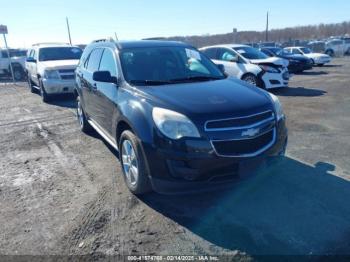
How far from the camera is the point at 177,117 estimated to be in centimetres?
342

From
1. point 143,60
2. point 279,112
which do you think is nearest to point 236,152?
point 279,112

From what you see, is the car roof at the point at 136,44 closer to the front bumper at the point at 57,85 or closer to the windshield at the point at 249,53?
the front bumper at the point at 57,85

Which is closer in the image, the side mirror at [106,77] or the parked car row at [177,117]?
the parked car row at [177,117]

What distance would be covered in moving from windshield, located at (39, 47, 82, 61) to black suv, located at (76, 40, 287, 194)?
795cm

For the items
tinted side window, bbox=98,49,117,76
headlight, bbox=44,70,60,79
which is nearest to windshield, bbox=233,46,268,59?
headlight, bbox=44,70,60,79

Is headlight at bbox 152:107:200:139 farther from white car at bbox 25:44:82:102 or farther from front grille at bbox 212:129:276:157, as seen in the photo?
white car at bbox 25:44:82:102

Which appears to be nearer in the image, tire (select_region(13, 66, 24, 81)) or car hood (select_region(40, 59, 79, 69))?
car hood (select_region(40, 59, 79, 69))

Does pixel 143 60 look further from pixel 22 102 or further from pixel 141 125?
pixel 22 102

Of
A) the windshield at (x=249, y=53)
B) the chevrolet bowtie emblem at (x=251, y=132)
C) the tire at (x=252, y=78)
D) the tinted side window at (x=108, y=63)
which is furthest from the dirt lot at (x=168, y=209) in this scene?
the windshield at (x=249, y=53)

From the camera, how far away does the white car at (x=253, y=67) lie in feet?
36.7

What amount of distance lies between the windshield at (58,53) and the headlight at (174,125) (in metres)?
9.75

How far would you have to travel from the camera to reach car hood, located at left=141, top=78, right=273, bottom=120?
11.4ft

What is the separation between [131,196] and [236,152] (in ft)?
4.82

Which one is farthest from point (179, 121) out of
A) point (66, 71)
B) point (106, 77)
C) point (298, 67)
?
point (298, 67)
